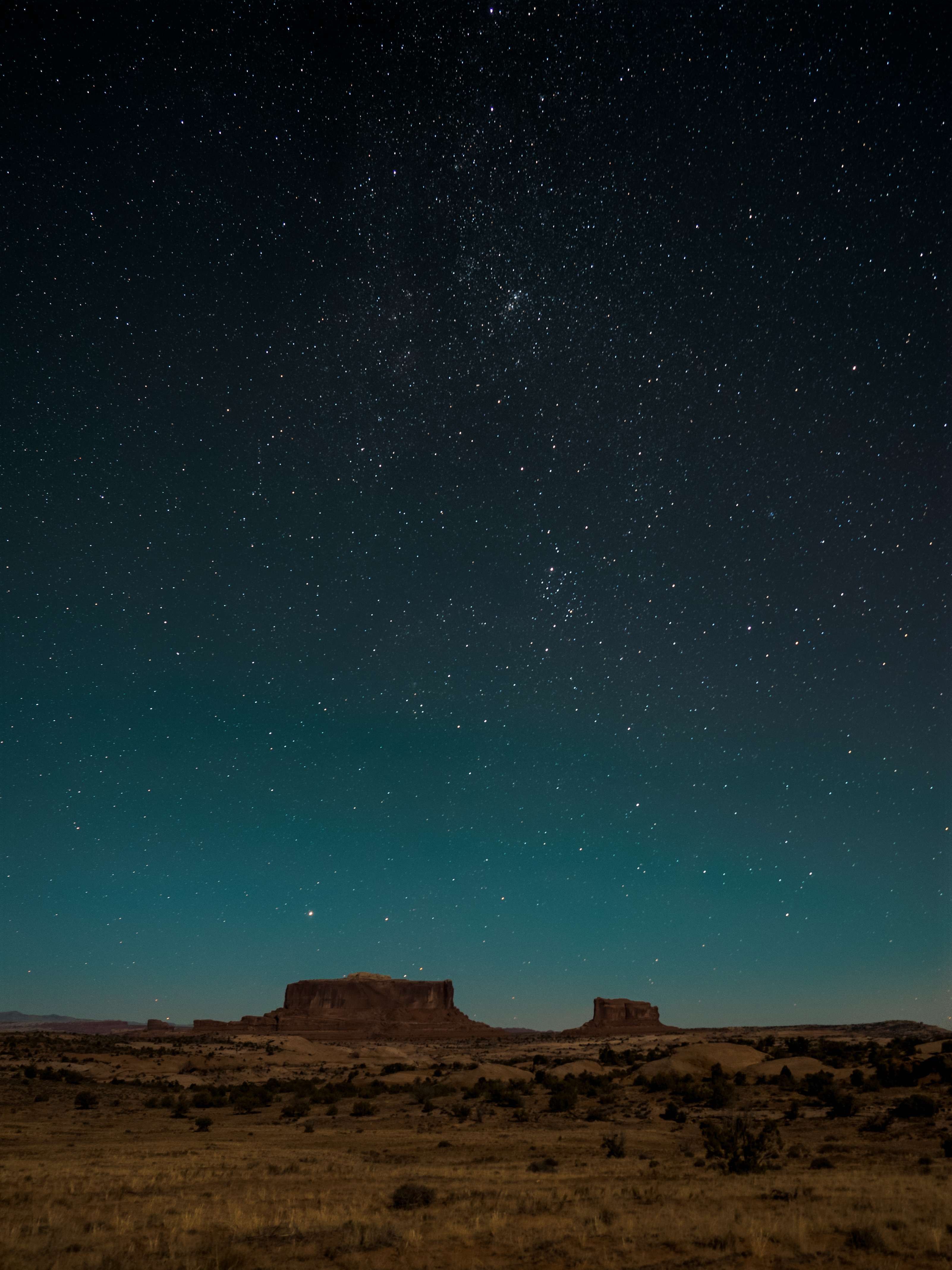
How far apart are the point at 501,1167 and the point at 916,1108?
1358 centimetres

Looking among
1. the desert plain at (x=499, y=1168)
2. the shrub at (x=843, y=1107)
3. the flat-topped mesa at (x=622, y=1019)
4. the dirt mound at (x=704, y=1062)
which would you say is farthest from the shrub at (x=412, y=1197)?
the flat-topped mesa at (x=622, y=1019)

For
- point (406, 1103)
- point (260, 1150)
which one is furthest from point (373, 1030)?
point (260, 1150)

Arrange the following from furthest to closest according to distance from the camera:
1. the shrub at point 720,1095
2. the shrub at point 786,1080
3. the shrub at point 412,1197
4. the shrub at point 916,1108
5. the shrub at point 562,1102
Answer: the shrub at point 786,1080
the shrub at point 562,1102
the shrub at point 720,1095
the shrub at point 916,1108
the shrub at point 412,1197

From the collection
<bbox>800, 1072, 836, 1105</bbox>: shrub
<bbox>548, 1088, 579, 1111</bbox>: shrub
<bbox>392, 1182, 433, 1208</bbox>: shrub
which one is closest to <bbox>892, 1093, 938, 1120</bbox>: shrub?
<bbox>800, 1072, 836, 1105</bbox>: shrub

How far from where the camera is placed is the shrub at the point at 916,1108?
71.6ft

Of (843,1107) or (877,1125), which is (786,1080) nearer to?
(843,1107)

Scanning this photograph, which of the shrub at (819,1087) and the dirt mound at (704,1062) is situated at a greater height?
the shrub at (819,1087)

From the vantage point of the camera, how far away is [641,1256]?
997 cm

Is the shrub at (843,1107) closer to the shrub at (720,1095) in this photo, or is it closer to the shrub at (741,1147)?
the shrub at (720,1095)

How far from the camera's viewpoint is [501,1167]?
17.3 meters

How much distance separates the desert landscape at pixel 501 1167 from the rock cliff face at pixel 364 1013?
104197 mm

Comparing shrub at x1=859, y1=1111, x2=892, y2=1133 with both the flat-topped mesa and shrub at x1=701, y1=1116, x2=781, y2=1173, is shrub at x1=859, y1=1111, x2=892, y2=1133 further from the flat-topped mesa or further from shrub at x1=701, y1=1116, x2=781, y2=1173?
the flat-topped mesa

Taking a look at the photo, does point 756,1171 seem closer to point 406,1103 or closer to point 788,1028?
point 406,1103

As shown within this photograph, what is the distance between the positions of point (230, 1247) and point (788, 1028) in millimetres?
141901
